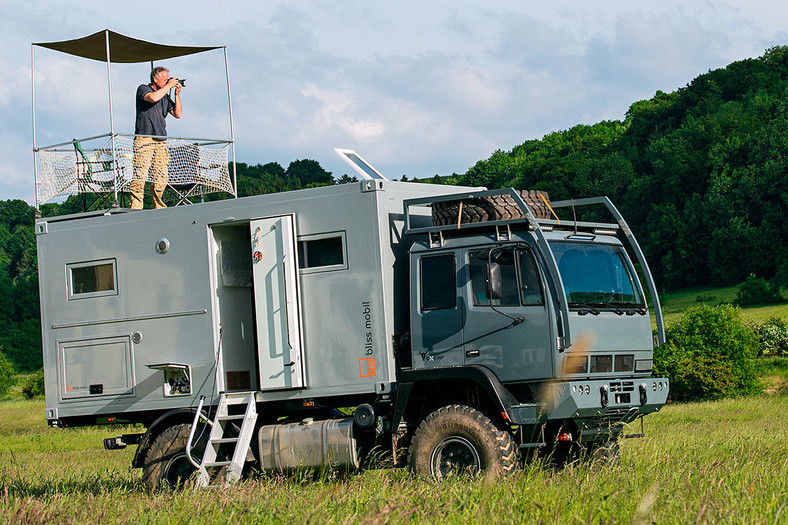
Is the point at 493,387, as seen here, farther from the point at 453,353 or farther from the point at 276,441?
the point at 276,441

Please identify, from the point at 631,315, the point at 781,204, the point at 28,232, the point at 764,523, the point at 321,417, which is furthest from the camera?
the point at 28,232

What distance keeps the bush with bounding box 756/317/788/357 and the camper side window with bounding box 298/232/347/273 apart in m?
36.6

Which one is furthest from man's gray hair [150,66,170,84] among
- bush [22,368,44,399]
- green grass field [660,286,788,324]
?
bush [22,368,44,399]

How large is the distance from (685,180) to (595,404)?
231 ft

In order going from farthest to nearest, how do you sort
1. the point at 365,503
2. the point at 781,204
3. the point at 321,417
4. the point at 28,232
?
the point at 28,232
the point at 781,204
the point at 321,417
the point at 365,503

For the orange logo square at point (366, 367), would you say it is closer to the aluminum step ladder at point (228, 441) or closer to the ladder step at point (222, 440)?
the aluminum step ladder at point (228, 441)

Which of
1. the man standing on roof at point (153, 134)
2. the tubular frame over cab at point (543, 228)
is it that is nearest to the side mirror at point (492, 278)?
the tubular frame over cab at point (543, 228)

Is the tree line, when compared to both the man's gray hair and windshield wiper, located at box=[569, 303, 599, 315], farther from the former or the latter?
windshield wiper, located at box=[569, 303, 599, 315]

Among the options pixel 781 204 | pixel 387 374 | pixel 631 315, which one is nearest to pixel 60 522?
pixel 387 374

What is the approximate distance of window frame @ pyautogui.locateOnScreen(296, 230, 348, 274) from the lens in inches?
477

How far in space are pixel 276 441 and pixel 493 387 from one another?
2.95m

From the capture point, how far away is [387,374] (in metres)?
11.7

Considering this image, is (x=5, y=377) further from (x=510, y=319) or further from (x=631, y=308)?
(x=631, y=308)

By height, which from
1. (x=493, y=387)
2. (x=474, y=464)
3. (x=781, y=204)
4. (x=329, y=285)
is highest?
(x=781, y=204)
